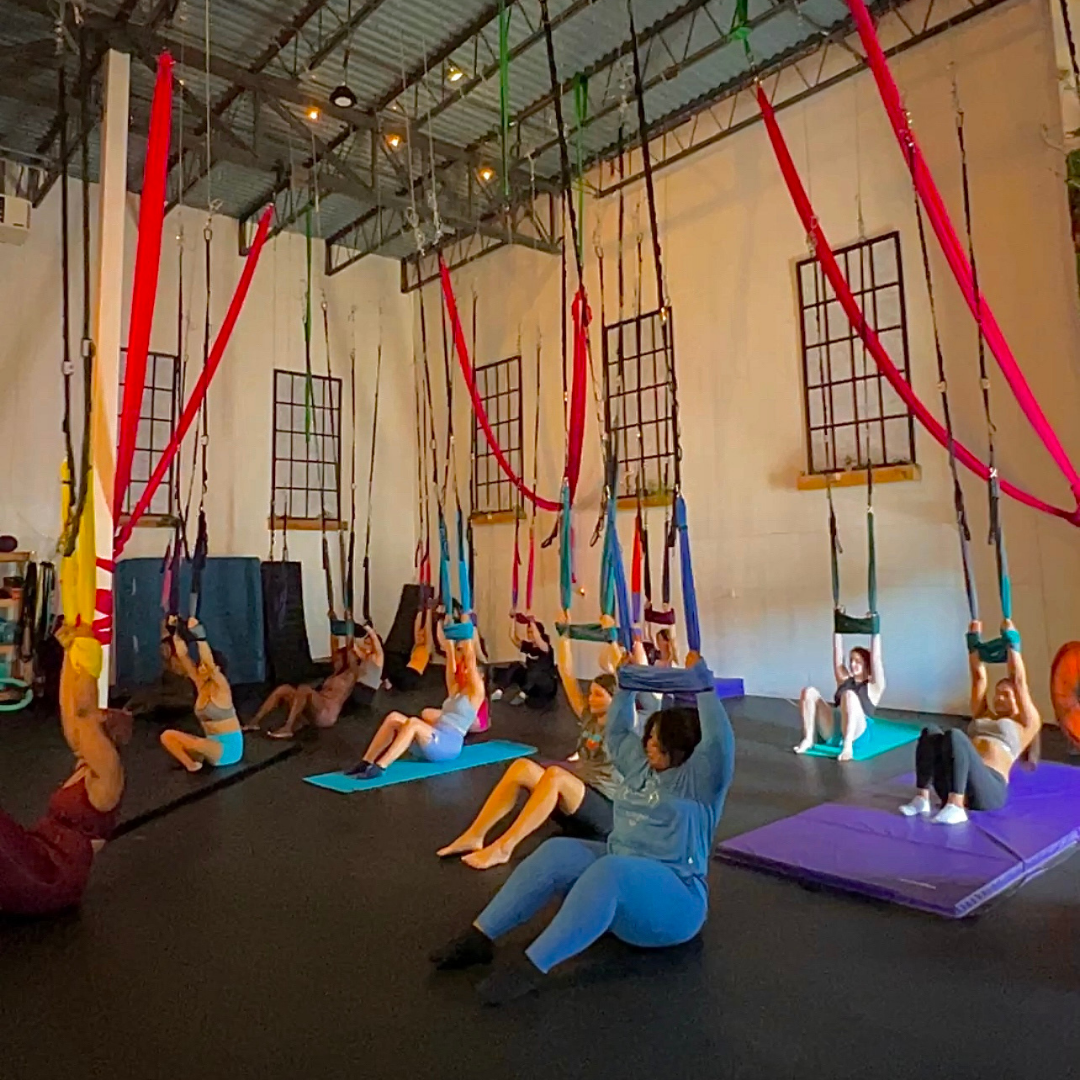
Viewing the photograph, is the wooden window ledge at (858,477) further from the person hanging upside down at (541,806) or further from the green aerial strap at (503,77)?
the person hanging upside down at (541,806)

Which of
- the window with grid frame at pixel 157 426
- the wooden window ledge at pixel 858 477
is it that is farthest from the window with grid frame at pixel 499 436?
the wooden window ledge at pixel 858 477

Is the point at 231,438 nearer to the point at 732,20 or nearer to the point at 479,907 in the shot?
the point at 732,20

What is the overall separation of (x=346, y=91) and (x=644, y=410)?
3358 millimetres

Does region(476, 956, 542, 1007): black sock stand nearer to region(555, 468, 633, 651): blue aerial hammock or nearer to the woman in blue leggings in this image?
the woman in blue leggings

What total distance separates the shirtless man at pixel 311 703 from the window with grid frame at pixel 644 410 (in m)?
2.88

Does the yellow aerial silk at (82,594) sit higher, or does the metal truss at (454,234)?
the metal truss at (454,234)

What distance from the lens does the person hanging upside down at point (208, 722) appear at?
4.44m

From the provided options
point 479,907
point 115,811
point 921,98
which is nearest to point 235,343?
point 921,98

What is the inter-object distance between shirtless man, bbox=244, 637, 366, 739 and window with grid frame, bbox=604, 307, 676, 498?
2879mm

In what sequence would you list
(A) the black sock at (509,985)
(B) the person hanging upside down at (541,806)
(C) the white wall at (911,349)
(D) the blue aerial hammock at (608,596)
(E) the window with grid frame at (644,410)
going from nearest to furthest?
1. (A) the black sock at (509,985)
2. (B) the person hanging upside down at (541,806)
3. (D) the blue aerial hammock at (608,596)
4. (C) the white wall at (911,349)
5. (E) the window with grid frame at (644,410)

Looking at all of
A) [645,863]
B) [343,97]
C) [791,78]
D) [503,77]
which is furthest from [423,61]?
[645,863]

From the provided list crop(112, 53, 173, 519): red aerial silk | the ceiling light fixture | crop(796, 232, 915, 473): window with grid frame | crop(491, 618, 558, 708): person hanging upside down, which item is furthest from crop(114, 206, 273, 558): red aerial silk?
crop(796, 232, 915, 473): window with grid frame

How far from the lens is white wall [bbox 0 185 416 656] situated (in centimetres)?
757

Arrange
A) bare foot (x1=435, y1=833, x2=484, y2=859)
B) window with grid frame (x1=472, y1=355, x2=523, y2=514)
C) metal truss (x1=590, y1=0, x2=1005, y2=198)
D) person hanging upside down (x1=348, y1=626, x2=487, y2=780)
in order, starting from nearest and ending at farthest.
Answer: bare foot (x1=435, y1=833, x2=484, y2=859), person hanging upside down (x1=348, y1=626, x2=487, y2=780), metal truss (x1=590, y1=0, x2=1005, y2=198), window with grid frame (x1=472, y1=355, x2=523, y2=514)
